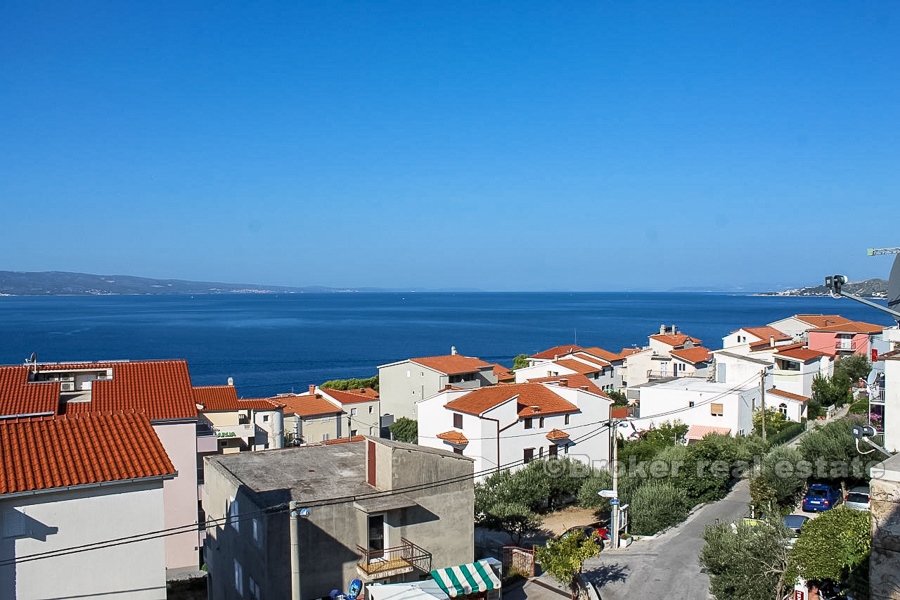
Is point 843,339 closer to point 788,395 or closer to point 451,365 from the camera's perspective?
point 788,395

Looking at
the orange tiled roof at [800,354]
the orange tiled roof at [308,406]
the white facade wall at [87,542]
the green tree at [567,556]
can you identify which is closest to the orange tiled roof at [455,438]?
the green tree at [567,556]

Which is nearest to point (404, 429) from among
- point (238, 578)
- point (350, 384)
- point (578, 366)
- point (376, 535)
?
point (578, 366)

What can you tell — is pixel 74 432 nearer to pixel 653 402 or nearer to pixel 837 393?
pixel 653 402

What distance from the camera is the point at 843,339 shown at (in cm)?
5928

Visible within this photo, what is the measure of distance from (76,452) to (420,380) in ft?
130

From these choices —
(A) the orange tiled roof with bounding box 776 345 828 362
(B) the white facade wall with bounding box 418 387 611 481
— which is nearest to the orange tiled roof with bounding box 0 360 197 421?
(B) the white facade wall with bounding box 418 387 611 481

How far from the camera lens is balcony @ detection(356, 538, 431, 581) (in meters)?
15.8

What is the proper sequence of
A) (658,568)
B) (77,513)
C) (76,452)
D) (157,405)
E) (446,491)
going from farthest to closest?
(157,405) → (658,568) → (446,491) → (76,452) → (77,513)

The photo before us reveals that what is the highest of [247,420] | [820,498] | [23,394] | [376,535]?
[23,394]

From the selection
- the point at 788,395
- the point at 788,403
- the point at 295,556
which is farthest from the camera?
the point at 788,395

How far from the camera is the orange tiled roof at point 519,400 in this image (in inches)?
1288

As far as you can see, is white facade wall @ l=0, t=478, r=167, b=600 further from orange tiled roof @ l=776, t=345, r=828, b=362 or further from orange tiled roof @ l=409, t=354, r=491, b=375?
orange tiled roof @ l=776, t=345, r=828, b=362

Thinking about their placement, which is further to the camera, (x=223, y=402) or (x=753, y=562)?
(x=223, y=402)

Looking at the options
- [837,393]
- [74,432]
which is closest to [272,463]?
[74,432]
